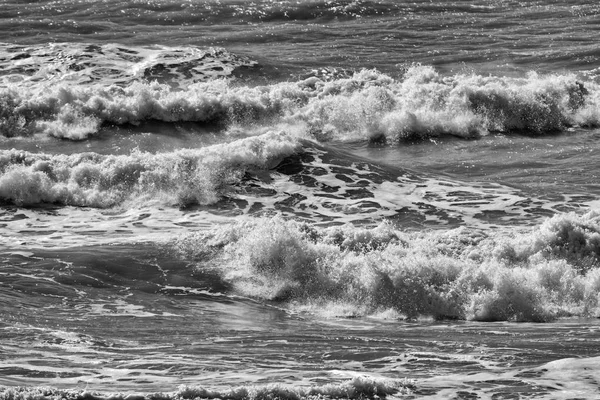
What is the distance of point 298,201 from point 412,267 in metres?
3.73

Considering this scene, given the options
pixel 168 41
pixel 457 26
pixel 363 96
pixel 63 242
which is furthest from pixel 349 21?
pixel 63 242

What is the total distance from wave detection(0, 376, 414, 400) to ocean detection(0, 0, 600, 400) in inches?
0.8

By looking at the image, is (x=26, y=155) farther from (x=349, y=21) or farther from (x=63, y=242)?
(x=349, y=21)

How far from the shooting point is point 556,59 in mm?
24750

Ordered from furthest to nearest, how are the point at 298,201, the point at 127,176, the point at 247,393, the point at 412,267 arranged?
1. the point at 127,176
2. the point at 298,201
3. the point at 412,267
4. the point at 247,393

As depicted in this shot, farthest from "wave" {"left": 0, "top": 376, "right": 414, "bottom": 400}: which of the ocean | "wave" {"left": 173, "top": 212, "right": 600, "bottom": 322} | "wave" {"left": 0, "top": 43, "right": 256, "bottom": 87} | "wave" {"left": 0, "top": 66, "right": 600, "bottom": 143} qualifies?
"wave" {"left": 0, "top": 43, "right": 256, "bottom": 87}

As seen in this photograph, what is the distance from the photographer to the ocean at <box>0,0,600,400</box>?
30.4 feet

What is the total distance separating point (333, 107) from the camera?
21.1 meters

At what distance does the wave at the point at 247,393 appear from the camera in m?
8.00

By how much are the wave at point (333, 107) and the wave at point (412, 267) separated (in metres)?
7.16

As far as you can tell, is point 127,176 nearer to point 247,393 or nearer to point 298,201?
point 298,201

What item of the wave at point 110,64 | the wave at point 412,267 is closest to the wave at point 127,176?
the wave at point 412,267

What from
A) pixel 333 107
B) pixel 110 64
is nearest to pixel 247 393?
pixel 333 107

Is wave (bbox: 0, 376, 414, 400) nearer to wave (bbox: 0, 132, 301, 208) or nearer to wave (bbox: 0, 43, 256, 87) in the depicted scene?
wave (bbox: 0, 132, 301, 208)
